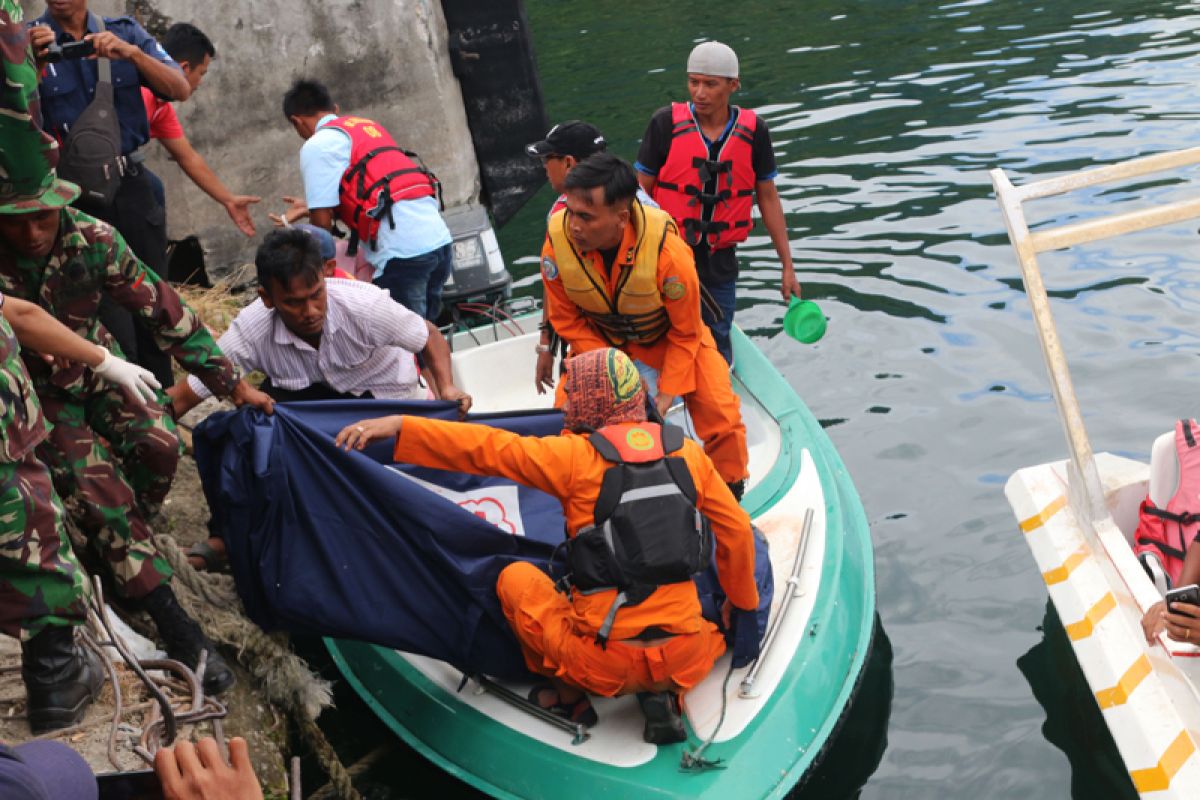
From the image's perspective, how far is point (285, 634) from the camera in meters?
5.15

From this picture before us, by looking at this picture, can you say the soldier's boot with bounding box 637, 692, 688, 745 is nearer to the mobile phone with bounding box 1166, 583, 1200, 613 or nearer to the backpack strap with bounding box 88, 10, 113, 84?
the mobile phone with bounding box 1166, 583, 1200, 613

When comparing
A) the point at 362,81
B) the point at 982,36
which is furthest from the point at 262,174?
the point at 982,36

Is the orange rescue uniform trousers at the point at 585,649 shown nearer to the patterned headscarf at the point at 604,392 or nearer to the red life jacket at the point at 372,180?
the patterned headscarf at the point at 604,392

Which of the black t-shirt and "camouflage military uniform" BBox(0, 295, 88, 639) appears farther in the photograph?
the black t-shirt

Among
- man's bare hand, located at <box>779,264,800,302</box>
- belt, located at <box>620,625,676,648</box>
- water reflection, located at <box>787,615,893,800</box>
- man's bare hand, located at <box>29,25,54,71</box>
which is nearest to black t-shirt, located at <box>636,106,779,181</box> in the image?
man's bare hand, located at <box>779,264,800,302</box>

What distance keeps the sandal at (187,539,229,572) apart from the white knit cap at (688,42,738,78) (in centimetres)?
338

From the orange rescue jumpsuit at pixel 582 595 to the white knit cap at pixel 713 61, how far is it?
281 centimetres

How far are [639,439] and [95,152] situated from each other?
8.69ft

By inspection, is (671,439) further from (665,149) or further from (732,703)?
(665,149)

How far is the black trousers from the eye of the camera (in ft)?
18.4

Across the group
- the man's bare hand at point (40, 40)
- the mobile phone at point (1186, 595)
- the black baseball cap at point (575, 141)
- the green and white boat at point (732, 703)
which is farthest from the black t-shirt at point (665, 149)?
the mobile phone at point (1186, 595)

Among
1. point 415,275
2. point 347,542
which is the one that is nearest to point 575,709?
point 347,542

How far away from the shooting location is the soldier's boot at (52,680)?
4.12 metres

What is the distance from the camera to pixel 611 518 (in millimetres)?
4281
